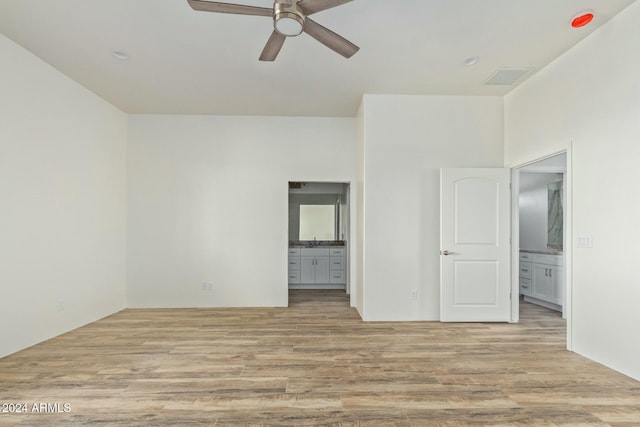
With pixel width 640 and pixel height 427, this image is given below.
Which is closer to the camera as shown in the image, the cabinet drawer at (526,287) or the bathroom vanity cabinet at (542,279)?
the bathroom vanity cabinet at (542,279)

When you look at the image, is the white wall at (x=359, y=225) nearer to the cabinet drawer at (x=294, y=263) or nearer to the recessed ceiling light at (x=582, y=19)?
the cabinet drawer at (x=294, y=263)

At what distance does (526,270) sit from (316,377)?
15.3 feet

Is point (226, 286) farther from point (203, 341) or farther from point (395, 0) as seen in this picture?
point (395, 0)

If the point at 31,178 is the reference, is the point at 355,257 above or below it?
below

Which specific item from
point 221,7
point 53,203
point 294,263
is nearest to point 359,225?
point 294,263

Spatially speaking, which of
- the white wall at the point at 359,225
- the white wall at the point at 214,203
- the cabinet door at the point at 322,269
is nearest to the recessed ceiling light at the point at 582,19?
the white wall at the point at 359,225

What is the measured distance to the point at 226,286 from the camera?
5344mm

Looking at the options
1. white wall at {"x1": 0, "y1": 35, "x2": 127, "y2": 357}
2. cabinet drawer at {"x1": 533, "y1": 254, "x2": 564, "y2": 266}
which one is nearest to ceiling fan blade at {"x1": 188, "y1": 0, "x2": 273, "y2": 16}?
white wall at {"x1": 0, "y1": 35, "x2": 127, "y2": 357}

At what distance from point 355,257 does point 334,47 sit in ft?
11.3

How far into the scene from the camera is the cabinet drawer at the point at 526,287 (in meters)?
5.66

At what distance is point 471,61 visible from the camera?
3.64 meters

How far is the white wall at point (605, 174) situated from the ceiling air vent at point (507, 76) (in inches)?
12.0

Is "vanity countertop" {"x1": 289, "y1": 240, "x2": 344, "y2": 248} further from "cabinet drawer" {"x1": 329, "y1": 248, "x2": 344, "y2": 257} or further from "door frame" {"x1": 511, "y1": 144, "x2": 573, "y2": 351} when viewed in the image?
"door frame" {"x1": 511, "y1": 144, "x2": 573, "y2": 351}

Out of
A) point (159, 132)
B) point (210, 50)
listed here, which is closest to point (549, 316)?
point (210, 50)
